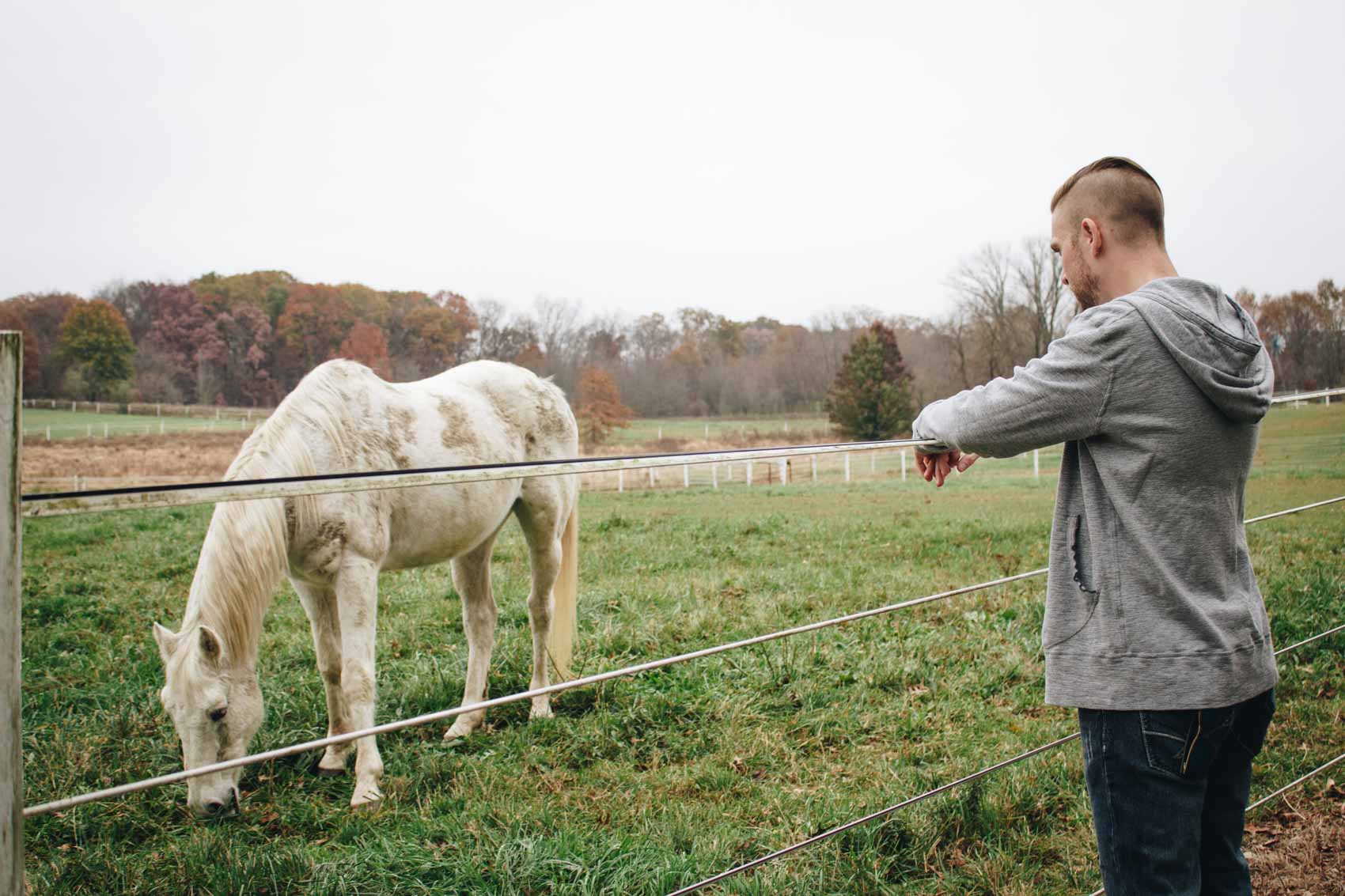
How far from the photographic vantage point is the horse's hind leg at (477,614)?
440 centimetres

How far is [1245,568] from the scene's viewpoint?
5.00 ft

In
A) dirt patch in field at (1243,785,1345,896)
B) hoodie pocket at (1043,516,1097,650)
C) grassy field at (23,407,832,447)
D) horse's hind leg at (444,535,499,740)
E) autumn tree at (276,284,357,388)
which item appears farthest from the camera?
autumn tree at (276,284,357,388)

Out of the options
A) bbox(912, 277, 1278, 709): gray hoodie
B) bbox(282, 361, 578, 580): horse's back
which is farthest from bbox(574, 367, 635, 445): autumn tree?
bbox(912, 277, 1278, 709): gray hoodie

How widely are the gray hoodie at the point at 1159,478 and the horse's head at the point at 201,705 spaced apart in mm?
2924

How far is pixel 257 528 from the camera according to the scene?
3.24 metres

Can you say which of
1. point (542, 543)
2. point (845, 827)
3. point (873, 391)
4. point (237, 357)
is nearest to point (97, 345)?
point (237, 357)

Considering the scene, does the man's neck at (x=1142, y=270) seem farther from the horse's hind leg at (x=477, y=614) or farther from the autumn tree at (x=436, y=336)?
the autumn tree at (x=436, y=336)

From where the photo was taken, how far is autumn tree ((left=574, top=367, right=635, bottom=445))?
3148 cm

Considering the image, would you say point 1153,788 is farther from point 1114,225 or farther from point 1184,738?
point 1114,225

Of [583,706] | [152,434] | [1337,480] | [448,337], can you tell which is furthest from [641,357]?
[583,706]

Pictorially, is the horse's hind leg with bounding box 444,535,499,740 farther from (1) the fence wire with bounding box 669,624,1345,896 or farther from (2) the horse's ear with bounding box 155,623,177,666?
(1) the fence wire with bounding box 669,624,1345,896

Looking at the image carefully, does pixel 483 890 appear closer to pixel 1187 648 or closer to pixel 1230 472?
pixel 1187 648

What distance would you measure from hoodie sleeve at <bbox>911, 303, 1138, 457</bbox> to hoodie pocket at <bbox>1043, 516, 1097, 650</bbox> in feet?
0.71

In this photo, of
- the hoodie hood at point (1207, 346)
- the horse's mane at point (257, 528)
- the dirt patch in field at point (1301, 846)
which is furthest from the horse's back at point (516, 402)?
the dirt patch in field at point (1301, 846)
